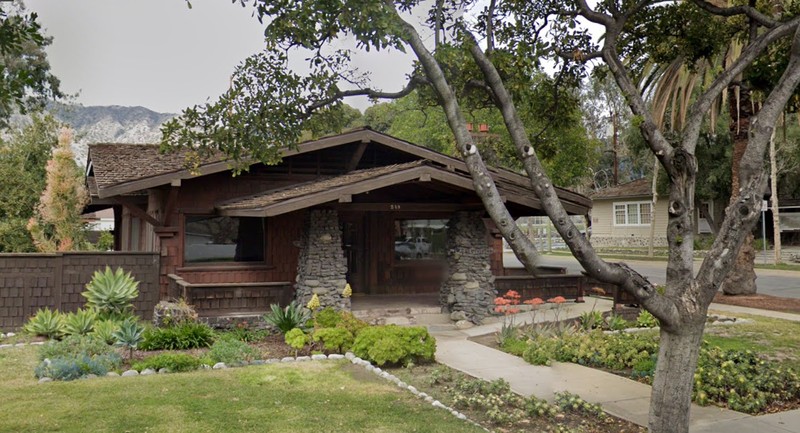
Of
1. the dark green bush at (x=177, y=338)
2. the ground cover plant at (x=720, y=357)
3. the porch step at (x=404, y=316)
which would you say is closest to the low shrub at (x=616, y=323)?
the ground cover plant at (x=720, y=357)

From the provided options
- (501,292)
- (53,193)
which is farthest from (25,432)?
(53,193)

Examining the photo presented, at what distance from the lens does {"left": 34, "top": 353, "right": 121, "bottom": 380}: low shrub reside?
8117mm

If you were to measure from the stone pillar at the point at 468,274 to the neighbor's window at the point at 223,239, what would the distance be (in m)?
4.46

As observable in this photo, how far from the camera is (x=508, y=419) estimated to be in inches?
262

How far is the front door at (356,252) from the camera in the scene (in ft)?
52.3

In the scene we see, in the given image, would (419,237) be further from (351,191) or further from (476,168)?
(476,168)

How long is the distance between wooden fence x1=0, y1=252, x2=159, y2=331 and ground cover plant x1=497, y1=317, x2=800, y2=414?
7.69m

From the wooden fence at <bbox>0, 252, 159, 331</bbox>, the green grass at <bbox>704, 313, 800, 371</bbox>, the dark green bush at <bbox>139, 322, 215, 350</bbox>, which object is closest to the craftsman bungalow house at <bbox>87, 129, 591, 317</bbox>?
the wooden fence at <bbox>0, 252, 159, 331</bbox>

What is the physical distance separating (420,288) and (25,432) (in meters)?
11.4

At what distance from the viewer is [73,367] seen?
818cm

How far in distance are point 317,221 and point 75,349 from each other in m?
4.96

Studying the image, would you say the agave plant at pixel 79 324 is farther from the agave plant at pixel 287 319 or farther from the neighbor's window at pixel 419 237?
the neighbor's window at pixel 419 237

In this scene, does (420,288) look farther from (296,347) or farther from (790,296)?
(790,296)

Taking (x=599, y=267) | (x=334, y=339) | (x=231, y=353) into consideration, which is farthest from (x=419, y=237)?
(x=599, y=267)
